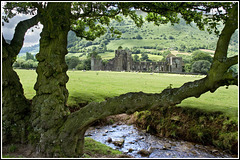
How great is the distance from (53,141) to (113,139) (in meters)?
4.73

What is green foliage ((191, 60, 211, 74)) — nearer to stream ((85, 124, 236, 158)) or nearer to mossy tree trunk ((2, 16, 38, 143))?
stream ((85, 124, 236, 158))

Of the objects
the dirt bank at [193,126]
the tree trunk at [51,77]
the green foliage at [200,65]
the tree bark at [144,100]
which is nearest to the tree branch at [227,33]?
the tree bark at [144,100]

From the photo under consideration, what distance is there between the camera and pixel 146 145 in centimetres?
1049

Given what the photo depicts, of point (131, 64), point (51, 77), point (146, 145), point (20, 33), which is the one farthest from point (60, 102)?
point (131, 64)

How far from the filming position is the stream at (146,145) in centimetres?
934

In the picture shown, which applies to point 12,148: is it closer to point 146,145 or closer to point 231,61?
point 146,145

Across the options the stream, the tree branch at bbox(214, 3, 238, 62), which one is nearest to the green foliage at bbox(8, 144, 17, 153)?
the stream

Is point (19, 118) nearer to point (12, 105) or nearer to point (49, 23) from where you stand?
point (12, 105)

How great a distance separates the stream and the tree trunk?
13.4 ft

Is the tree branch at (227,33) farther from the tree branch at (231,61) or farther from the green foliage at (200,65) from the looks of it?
the green foliage at (200,65)

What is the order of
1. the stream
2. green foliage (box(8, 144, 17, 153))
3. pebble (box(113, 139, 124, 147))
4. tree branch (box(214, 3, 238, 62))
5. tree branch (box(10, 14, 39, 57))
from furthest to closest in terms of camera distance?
1. pebble (box(113, 139, 124, 147))
2. the stream
3. tree branch (box(10, 14, 39, 57))
4. green foliage (box(8, 144, 17, 153))
5. tree branch (box(214, 3, 238, 62))

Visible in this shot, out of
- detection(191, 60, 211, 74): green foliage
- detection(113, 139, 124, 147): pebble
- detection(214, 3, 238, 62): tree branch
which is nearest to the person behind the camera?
detection(214, 3, 238, 62): tree branch

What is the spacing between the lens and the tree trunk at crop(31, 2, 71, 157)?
7344 millimetres

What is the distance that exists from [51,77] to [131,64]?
382 ft
